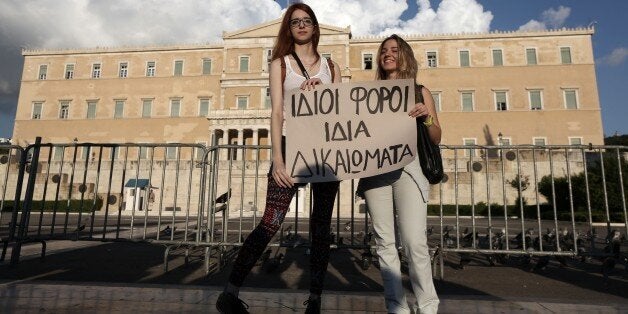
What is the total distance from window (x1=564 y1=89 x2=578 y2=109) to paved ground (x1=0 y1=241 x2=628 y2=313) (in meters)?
32.9

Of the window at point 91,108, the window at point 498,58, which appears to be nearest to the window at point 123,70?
the window at point 91,108

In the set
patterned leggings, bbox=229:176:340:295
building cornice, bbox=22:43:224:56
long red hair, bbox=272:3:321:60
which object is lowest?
patterned leggings, bbox=229:176:340:295

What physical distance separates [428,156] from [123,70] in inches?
1628

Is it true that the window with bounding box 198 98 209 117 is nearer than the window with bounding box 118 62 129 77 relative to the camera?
Yes

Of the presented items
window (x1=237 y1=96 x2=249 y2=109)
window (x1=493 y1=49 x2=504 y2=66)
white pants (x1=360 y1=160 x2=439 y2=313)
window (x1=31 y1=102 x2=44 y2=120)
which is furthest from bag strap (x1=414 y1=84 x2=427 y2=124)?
window (x1=31 y1=102 x2=44 y2=120)

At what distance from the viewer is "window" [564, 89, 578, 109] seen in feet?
103

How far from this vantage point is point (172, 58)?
36.5 meters

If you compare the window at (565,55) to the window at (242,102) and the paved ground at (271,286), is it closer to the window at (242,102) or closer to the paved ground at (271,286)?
the window at (242,102)

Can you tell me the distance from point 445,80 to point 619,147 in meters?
30.7

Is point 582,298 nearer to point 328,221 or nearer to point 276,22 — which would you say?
point 328,221

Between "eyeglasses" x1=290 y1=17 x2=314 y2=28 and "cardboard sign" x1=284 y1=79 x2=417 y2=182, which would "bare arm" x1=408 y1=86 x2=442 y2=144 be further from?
"eyeglasses" x1=290 y1=17 x2=314 y2=28

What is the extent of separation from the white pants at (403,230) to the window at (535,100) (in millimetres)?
35357

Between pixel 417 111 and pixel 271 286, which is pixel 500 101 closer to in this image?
pixel 271 286

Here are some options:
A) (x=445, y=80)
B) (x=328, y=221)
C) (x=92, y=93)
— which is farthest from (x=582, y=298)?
(x=92, y=93)
